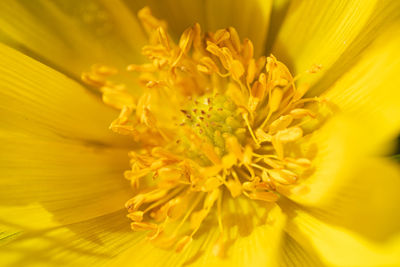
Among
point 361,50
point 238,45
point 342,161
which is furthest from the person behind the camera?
point 238,45

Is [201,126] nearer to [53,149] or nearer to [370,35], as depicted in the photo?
[53,149]

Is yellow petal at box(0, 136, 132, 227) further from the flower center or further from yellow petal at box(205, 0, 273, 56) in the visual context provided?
yellow petal at box(205, 0, 273, 56)

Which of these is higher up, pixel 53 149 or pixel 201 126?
pixel 53 149

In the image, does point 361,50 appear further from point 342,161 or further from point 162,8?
point 162,8

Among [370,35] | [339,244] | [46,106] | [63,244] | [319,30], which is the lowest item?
[339,244]

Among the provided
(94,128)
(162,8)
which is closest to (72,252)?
(94,128)

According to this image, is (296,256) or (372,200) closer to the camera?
(372,200)

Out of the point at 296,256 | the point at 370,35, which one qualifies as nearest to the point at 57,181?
the point at 296,256
